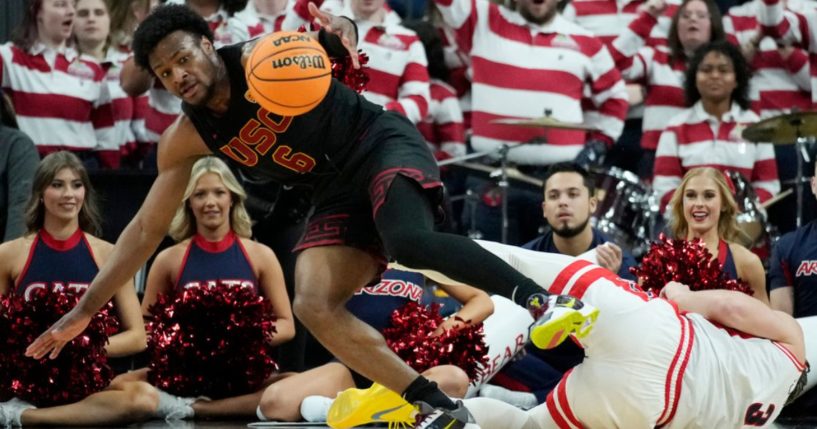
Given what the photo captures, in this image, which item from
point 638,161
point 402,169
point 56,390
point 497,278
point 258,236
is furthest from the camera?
point 638,161

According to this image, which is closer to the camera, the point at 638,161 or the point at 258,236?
the point at 258,236

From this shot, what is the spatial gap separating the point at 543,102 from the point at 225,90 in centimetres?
433

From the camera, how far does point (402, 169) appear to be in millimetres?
4617

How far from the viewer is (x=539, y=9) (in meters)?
8.83

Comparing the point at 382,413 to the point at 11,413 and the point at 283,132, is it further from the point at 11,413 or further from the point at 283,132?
the point at 11,413

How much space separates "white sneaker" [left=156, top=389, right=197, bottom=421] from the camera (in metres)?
6.47

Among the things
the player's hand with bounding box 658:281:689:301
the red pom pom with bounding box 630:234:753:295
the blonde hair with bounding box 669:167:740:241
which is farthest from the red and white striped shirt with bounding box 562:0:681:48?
the player's hand with bounding box 658:281:689:301

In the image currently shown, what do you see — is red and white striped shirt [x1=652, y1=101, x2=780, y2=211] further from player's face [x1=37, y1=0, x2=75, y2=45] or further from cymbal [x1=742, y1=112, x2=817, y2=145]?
player's face [x1=37, y1=0, x2=75, y2=45]

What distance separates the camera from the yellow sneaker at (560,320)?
4062 mm

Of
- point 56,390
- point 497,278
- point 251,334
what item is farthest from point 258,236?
point 497,278

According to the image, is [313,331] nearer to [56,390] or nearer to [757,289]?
[56,390]

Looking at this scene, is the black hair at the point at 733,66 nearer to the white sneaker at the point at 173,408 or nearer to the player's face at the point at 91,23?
the player's face at the point at 91,23

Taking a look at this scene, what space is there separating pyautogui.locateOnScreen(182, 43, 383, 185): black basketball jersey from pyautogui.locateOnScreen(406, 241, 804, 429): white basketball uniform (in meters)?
0.66

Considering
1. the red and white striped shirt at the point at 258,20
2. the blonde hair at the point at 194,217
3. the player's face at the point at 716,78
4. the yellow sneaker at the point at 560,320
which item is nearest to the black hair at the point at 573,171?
the player's face at the point at 716,78
